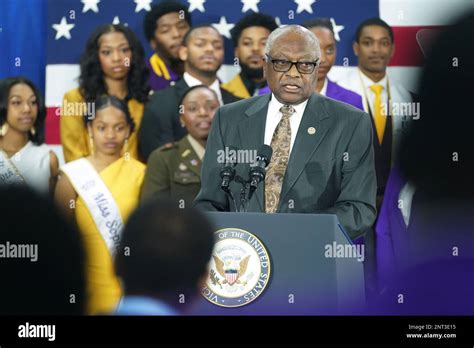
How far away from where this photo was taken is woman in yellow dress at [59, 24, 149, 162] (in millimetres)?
7395

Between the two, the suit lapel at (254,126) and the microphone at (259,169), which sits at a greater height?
the suit lapel at (254,126)

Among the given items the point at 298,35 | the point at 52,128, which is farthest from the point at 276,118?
the point at 52,128

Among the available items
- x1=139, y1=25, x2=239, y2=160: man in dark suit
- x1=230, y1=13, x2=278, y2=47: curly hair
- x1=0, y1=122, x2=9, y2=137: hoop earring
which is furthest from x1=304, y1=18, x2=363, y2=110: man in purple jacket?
x1=0, y1=122, x2=9, y2=137: hoop earring

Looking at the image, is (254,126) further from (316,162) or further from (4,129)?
(4,129)

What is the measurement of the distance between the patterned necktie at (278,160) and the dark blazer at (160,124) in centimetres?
105

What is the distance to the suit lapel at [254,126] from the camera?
6.41 metres

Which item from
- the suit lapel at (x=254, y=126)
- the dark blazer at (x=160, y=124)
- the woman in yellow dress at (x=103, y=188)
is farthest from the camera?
the dark blazer at (x=160, y=124)

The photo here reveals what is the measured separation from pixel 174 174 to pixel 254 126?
0.90 m

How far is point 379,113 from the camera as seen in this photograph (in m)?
7.41

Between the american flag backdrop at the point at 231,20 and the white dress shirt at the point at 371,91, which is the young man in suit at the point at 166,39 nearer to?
the american flag backdrop at the point at 231,20

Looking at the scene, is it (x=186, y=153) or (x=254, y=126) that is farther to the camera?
(x=186, y=153)

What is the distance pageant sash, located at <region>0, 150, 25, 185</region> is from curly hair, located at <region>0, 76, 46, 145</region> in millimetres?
314

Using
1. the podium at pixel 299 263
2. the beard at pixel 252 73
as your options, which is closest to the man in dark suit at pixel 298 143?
the podium at pixel 299 263

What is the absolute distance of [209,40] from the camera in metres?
7.49
